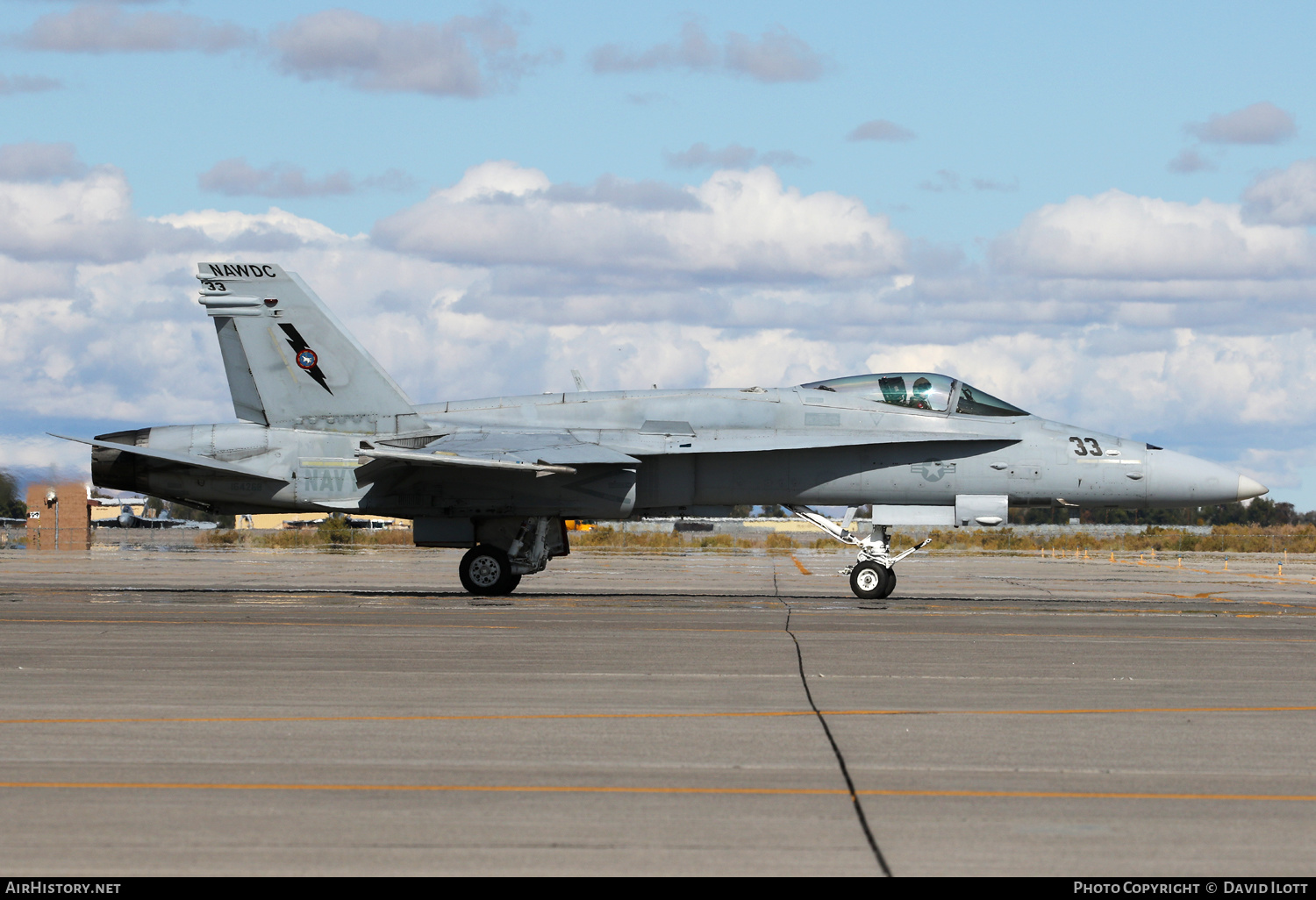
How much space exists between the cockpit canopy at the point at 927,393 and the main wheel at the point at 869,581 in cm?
271

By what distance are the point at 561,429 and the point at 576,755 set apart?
14.0m

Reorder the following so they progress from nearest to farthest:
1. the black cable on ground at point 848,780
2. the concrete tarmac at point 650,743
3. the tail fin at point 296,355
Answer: the black cable on ground at point 848,780
the concrete tarmac at point 650,743
the tail fin at point 296,355

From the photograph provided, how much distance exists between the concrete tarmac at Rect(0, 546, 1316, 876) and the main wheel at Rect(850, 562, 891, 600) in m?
3.56

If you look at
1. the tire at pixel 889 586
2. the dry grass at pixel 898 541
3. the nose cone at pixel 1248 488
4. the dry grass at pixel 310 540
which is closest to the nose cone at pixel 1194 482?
the nose cone at pixel 1248 488

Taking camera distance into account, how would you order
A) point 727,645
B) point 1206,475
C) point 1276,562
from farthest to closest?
point 1276,562 → point 1206,475 → point 727,645

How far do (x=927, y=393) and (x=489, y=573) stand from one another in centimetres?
778

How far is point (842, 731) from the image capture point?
326 inches

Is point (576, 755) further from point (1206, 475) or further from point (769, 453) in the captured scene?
point (1206, 475)

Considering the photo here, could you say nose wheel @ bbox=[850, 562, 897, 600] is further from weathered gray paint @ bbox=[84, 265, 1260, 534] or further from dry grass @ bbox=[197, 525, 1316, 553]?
dry grass @ bbox=[197, 525, 1316, 553]

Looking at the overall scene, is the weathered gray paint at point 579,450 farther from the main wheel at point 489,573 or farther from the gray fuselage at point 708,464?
the main wheel at point 489,573

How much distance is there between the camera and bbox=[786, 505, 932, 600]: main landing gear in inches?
810

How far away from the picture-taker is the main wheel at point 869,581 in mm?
20531

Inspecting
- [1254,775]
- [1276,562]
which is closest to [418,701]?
[1254,775]
